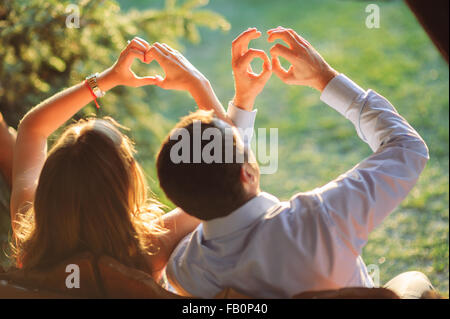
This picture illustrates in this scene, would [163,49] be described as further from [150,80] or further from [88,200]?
[88,200]

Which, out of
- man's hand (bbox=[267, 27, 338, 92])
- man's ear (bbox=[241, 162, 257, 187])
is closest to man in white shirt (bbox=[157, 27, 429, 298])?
man's ear (bbox=[241, 162, 257, 187])

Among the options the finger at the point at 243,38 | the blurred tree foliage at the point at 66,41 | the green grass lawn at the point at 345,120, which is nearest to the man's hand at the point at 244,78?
the finger at the point at 243,38

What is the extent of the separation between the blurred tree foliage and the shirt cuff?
1150 millimetres

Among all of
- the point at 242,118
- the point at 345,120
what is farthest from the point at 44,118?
the point at 345,120

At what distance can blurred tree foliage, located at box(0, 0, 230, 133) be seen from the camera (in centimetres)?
219

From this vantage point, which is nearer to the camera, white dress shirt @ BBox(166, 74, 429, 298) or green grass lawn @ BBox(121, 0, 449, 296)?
white dress shirt @ BBox(166, 74, 429, 298)

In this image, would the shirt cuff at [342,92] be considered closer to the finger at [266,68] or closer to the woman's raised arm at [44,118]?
the finger at [266,68]

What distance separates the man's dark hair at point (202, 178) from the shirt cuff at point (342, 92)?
14.8 inches

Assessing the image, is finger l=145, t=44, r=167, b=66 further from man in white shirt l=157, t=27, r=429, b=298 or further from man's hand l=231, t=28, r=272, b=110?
man in white shirt l=157, t=27, r=429, b=298

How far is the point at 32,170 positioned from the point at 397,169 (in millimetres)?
1072

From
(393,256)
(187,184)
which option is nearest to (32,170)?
(187,184)

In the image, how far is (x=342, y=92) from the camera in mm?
1265

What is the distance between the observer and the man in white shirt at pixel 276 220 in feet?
3.33

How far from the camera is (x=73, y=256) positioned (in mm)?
1123
